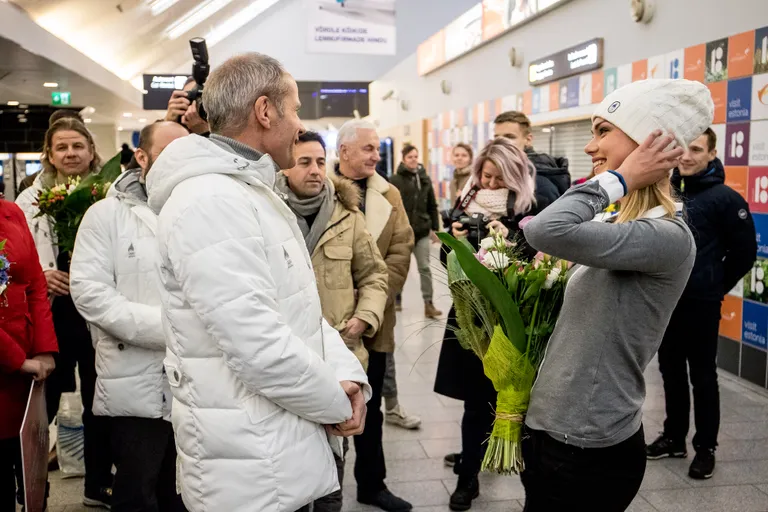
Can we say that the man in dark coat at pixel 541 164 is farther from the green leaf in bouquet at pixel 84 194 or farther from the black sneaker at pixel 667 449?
the green leaf in bouquet at pixel 84 194

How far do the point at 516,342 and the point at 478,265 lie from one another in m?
0.24

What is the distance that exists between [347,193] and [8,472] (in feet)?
5.43

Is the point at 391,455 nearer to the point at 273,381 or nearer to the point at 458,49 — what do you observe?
the point at 273,381

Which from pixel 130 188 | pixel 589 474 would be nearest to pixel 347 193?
pixel 130 188

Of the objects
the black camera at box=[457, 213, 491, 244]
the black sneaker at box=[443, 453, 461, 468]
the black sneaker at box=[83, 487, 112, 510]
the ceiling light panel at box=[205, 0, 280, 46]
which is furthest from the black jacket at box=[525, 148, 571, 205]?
Result: the ceiling light panel at box=[205, 0, 280, 46]

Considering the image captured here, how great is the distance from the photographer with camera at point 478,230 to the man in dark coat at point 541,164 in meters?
0.11

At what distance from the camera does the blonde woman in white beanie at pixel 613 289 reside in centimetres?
174

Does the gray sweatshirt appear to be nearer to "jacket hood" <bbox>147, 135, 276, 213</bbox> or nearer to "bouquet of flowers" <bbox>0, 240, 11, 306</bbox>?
"jacket hood" <bbox>147, 135, 276, 213</bbox>

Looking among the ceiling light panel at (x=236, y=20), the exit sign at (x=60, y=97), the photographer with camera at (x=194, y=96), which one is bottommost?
the photographer with camera at (x=194, y=96)

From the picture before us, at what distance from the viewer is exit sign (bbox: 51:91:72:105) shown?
13002mm

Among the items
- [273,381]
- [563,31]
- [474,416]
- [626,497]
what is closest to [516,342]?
[626,497]

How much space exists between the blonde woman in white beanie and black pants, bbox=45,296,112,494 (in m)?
2.29

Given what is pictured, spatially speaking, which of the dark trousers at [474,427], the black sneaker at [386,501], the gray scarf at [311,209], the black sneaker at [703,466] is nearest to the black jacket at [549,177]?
the dark trousers at [474,427]

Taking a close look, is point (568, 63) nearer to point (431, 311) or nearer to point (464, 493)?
point (431, 311)
